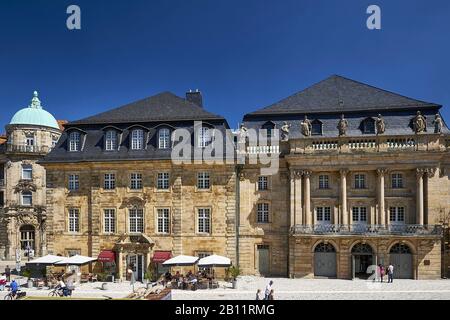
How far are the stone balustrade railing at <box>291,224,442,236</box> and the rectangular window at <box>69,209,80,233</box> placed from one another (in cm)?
1853

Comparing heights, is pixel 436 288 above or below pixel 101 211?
below

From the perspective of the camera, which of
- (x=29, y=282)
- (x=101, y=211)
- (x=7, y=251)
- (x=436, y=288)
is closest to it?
(x=436, y=288)

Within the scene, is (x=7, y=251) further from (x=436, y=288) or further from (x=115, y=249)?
(x=436, y=288)

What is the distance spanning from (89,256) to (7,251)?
71.2 feet

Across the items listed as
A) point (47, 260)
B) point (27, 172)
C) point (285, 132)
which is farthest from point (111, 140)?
point (27, 172)

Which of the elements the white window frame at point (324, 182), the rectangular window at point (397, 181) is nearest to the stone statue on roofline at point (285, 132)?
the white window frame at point (324, 182)

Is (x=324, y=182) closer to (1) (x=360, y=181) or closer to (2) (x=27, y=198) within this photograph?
(1) (x=360, y=181)

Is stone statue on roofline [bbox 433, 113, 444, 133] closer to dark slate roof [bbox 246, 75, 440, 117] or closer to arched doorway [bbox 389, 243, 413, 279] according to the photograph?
dark slate roof [bbox 246, 75, 440, 117]

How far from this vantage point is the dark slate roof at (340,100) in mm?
28812

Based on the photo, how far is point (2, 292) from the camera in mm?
23906

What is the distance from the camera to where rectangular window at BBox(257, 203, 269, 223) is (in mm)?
29672

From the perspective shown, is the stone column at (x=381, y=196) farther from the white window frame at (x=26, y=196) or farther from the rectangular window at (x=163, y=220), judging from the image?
the white window frame at (x=26, y=196)

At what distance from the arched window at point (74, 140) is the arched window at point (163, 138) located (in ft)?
24.8
